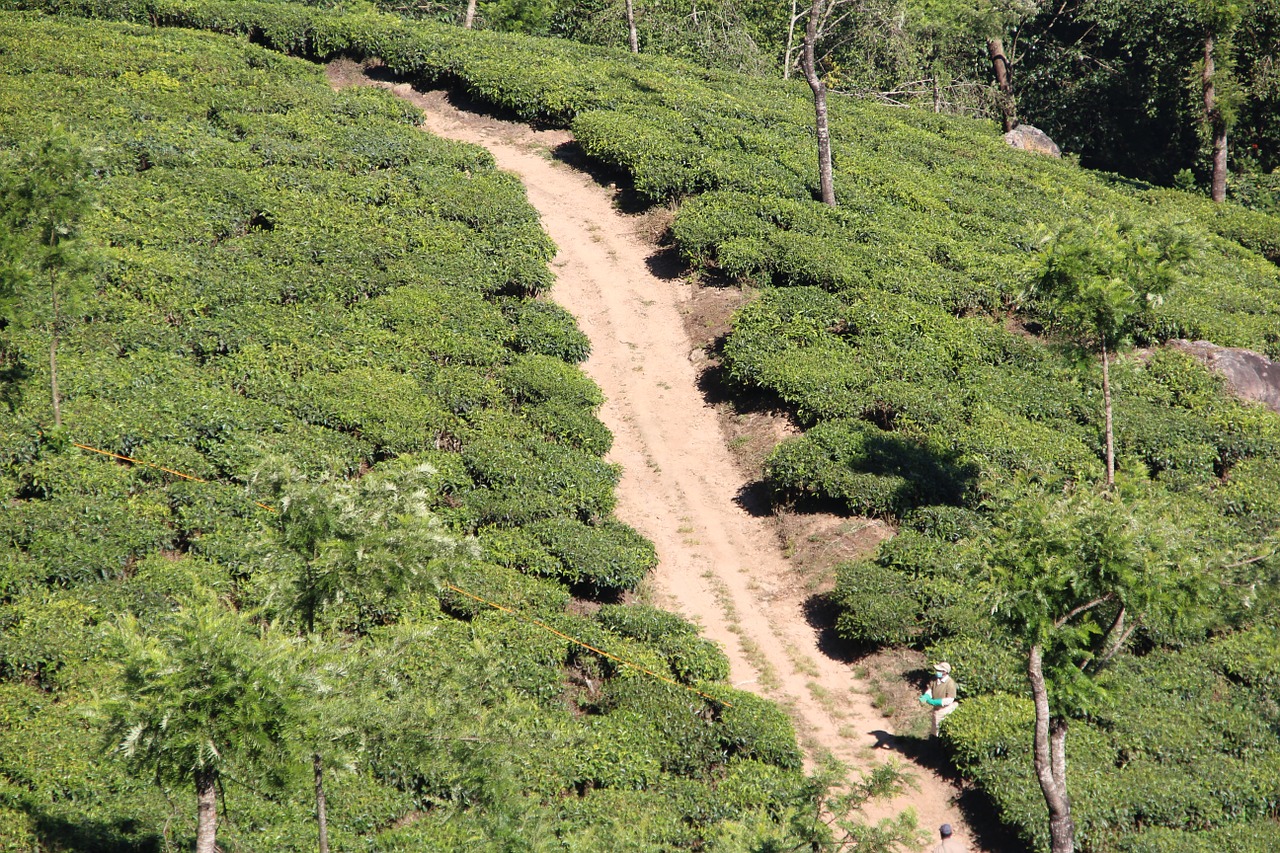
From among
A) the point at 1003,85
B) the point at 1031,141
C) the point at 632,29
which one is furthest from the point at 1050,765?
the point at 1003,85

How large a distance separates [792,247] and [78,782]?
61.3 feet

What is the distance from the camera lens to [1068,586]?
40.2 ft

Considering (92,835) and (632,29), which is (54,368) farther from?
(632,29)

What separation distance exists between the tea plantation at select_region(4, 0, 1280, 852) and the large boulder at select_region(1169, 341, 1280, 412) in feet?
2.00

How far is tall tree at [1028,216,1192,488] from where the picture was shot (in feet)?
60.0

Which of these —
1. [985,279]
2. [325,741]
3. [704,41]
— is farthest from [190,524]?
[704,41]

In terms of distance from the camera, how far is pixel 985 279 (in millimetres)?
25891

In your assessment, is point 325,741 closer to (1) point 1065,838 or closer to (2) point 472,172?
(1) point 1065,838

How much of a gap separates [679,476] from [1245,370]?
12.7m

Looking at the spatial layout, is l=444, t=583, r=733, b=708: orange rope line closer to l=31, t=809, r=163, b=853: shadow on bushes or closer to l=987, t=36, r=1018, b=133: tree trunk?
l=31, t=809, r=163, b=853: shadow on bushes

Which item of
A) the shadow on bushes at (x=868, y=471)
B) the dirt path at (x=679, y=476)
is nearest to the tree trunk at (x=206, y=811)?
the dirt path at (x=679, y=476)

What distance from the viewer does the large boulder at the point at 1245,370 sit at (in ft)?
77.7

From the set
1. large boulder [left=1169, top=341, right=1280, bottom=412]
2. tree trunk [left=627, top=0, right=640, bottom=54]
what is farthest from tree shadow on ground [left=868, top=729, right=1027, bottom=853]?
tree trunk [left=627, top=0, right=640, bottom=54]

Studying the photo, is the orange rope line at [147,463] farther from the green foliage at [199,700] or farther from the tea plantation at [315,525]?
the green foliage at [199,700]
